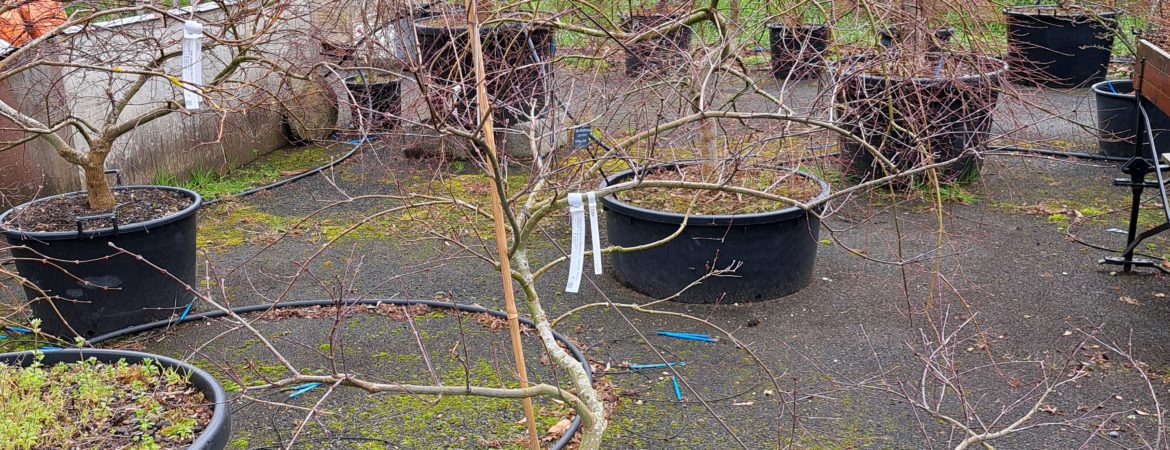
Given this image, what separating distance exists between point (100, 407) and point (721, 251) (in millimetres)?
2565

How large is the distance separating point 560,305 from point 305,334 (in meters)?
1.11

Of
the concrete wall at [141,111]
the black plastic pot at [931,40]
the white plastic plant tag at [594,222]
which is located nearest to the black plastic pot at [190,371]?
the white plastic plant tag at [594,222]

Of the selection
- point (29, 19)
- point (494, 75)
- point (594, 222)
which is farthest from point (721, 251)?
point (29, 19)

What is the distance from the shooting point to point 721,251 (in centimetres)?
439

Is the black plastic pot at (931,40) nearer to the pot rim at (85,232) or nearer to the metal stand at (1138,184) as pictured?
the metal stand at (1138,184)

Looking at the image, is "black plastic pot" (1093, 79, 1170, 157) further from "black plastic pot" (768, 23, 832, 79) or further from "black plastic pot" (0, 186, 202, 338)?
"black plastic pot" (0, 186, 202, 338)

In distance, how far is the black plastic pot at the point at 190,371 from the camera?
2.49 meters

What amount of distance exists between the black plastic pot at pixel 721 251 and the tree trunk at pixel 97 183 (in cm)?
213

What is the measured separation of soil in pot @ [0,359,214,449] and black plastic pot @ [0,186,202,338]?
1177 millimetres

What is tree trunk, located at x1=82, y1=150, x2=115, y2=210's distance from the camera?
4.15 m

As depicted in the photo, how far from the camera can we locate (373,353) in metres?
4.04

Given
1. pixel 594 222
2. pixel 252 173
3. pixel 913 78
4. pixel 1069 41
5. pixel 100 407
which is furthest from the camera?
pixel 1069 41

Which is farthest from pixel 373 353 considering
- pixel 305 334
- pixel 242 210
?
pixel 242 210

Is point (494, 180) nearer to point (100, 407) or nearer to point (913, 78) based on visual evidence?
point (100, 407)
